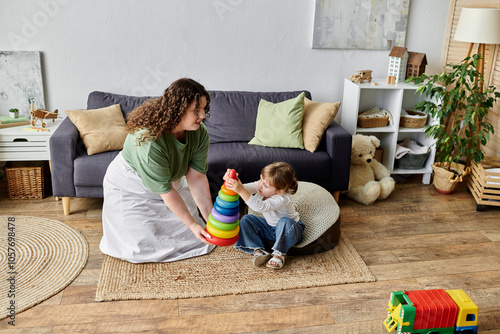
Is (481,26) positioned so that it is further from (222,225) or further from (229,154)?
(222,225)

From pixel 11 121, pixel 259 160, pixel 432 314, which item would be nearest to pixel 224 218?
pixel 432 314

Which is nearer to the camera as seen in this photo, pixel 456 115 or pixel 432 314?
pixel 432 314

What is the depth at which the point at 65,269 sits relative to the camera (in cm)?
269

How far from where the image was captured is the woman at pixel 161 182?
2.25 m

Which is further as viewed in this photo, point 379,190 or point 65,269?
point 379,190

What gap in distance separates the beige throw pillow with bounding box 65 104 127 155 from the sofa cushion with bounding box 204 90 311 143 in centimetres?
71

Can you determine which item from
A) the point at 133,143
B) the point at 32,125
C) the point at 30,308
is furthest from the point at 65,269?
the point at 32,125

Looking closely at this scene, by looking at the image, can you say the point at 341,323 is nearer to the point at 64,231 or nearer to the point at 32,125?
the point at 64,231

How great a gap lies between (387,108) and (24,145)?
2.88 metres

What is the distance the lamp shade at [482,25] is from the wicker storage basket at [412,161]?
0.97 m

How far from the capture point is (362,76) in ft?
12.9

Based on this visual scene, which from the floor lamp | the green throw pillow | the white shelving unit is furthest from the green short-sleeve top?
the floor lamp

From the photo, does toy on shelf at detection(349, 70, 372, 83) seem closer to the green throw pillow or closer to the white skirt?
the green throw pillow

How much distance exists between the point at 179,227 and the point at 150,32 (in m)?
1.75
